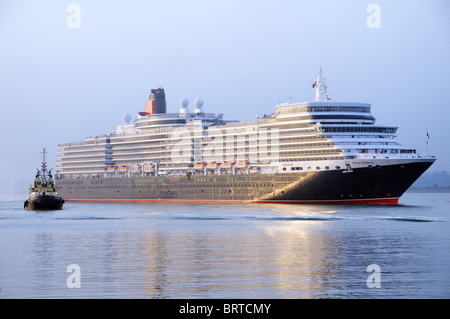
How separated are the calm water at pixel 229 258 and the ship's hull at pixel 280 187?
23129 millimetres

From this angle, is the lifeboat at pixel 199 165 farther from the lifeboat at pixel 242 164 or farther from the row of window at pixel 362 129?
the row of window at pixel 362 129

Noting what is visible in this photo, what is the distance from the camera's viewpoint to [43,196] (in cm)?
9569

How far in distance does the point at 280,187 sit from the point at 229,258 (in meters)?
60.4

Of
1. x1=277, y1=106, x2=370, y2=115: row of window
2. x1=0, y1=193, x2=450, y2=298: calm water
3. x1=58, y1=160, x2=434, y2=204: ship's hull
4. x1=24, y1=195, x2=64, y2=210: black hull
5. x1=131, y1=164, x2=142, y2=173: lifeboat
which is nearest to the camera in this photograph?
x1=0, y1=193, x2=450, y2=298: calm water

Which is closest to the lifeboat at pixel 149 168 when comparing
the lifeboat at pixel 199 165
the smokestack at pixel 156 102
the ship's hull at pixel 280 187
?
the ship's hull at pixel 280 187

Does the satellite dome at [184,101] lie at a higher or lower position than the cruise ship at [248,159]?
higher

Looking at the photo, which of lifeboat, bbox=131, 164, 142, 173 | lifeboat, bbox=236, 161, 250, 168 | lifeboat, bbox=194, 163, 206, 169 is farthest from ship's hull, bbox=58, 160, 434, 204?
lifeboat, bbox=131, 164, 142, 173

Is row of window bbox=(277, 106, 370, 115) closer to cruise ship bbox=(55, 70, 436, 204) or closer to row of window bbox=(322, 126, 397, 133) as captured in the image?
cruise ship bbox=(55, 70, 436, 204)

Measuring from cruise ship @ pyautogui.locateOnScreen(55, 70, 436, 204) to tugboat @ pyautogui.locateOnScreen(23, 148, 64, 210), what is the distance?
23.3 meters

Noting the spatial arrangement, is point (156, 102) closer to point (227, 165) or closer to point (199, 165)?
point (199, 165)

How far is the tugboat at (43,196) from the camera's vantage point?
95.8 meters

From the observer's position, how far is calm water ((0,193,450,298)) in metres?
29.5

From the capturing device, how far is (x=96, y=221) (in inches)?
2837
